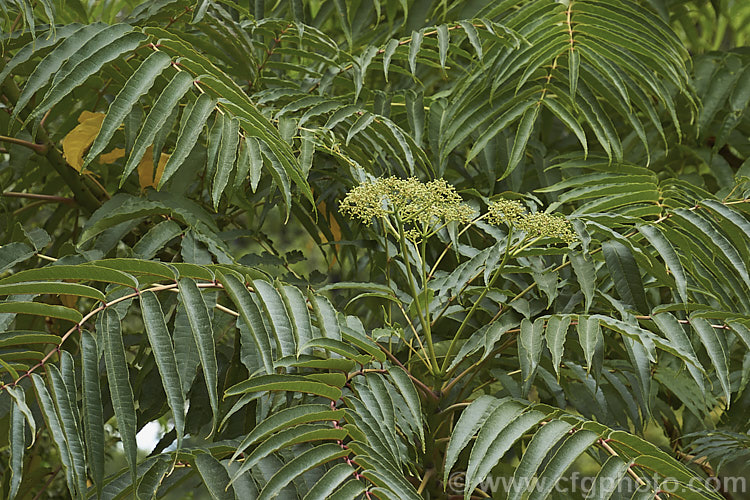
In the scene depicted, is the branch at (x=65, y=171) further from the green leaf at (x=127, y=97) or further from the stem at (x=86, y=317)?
the stem at (x=86, y=317)

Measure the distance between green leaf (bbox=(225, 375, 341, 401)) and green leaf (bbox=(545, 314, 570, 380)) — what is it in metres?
0.26

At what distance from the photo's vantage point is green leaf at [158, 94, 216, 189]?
90 cm

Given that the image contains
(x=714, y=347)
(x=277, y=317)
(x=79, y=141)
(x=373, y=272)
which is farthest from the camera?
(x=373, y=272)

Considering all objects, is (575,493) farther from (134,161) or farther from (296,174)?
(134,161)

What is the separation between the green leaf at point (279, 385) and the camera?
75 cm

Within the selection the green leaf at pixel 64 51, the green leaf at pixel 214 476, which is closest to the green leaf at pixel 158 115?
the green leaf at pixel 64 51

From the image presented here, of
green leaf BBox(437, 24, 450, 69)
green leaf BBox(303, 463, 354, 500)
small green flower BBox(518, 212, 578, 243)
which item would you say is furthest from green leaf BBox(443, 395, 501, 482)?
green leaf BBox(437, 24, 450, 69)

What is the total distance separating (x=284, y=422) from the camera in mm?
753

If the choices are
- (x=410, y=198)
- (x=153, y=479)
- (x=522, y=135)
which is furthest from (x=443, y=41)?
(x=153, y=479)

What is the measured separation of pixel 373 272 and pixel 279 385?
0.70 m

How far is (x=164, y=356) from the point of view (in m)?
0.76

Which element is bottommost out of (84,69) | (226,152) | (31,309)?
(31,309)

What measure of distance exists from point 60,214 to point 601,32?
106cm

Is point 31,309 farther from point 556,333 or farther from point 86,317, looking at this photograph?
point 556,333
